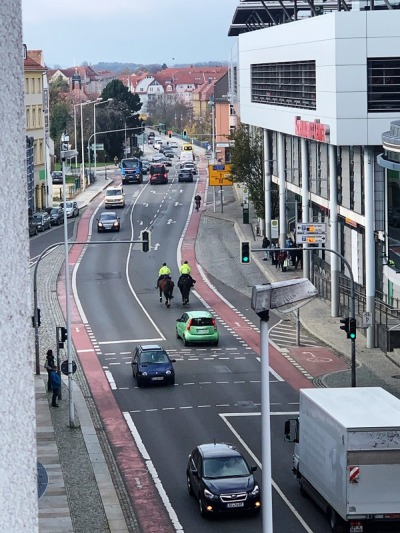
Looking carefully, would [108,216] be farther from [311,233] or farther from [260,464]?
[260,464]

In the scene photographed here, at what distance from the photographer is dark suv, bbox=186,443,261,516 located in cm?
2484

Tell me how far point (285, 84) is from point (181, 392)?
26070 millimetres

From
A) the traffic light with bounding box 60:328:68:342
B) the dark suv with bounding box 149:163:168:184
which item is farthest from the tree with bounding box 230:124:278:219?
the traffic light with bounding box 60:328:68:342

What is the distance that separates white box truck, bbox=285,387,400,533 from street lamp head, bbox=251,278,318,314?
39.1ft

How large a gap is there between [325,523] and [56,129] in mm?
129715

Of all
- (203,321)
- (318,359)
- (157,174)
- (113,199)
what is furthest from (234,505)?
(157,174)

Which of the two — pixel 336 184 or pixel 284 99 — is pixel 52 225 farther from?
pixel 336 184

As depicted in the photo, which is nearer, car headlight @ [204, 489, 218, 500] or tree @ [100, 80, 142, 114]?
car headlight @ [204, 489, 218, 500]

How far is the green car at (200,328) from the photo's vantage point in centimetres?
4512

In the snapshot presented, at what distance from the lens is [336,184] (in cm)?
5094

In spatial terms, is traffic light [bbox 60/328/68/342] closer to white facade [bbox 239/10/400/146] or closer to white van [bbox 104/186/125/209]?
white facade [bbox 239/10/400/146]

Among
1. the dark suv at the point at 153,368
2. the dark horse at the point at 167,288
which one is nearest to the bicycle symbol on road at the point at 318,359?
the dark suv at the point at 153,368

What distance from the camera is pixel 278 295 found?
9875 mm

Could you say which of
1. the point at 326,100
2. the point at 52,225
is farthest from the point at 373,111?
the point at 52,225
